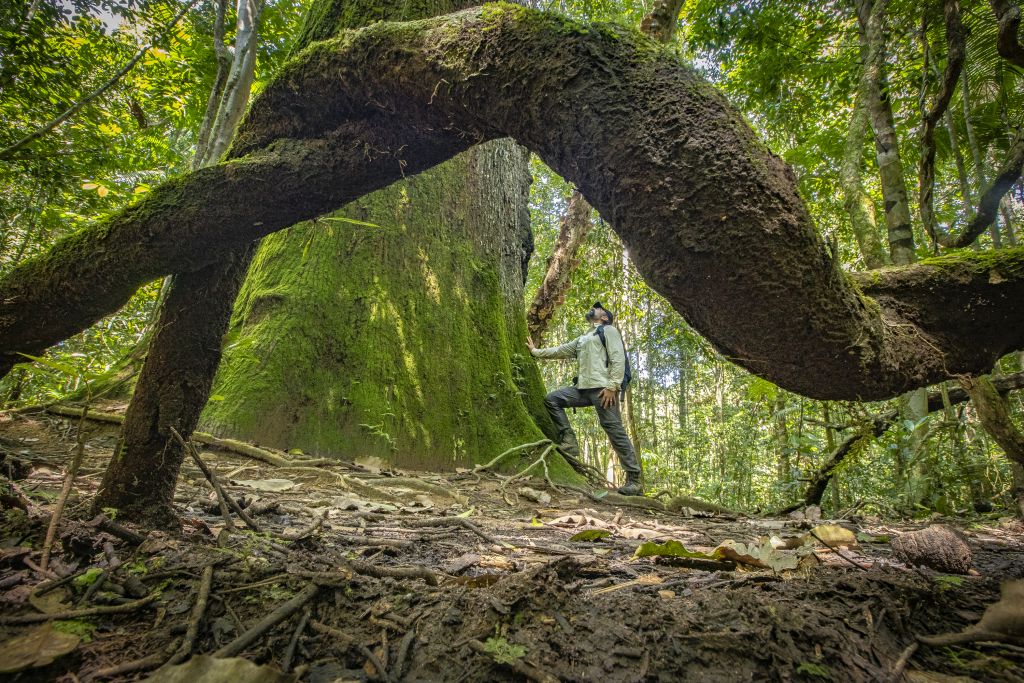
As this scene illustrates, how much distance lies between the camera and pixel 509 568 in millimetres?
1730

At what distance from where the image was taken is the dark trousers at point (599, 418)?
541 centimetres

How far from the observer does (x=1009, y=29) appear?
2.40m

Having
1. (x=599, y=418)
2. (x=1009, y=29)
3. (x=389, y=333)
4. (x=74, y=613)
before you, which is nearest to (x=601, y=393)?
(x=599, y=418)

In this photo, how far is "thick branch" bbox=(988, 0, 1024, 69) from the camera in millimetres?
2348

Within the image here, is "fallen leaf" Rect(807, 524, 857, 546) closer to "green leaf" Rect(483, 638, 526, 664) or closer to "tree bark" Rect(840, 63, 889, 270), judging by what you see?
"green leaf" Rect(483, 638, 526, 664)

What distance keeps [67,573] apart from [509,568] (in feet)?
4.15

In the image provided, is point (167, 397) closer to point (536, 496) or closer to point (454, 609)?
point (454, 609)

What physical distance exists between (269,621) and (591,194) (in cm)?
134

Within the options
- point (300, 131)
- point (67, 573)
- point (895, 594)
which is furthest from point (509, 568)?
point (300, 131)

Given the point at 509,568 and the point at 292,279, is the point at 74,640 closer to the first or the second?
→ the point at 509,568

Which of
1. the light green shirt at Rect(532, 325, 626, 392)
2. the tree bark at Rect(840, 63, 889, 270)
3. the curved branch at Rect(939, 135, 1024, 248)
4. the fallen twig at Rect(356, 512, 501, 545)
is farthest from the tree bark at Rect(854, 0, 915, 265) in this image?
the fallen twig at Rect(356, 512, 501, 545)

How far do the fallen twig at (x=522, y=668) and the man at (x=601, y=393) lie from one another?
4375 millimetres

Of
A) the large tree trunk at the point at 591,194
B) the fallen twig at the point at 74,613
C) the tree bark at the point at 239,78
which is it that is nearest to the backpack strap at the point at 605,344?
the large tree trunk at the point at 591,194

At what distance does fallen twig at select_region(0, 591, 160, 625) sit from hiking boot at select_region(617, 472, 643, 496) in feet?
13.5
